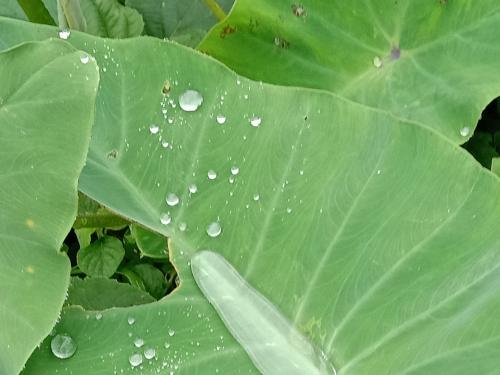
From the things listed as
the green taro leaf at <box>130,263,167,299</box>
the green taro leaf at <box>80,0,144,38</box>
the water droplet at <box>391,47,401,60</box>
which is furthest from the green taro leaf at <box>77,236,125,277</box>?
the water droplet at <box>391,47,401,60</box>

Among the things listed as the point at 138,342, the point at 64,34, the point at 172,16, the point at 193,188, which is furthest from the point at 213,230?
the point at 172,16

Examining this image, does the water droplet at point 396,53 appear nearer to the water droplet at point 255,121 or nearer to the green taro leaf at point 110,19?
the water droplet at point 255,121

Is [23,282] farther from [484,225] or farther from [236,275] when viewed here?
[484,225]

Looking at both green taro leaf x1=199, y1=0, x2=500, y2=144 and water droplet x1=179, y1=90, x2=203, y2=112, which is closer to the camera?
water droplet x1=179, y1=90, x2=203, y2=112

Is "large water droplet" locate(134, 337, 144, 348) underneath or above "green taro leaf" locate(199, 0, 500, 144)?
underneath

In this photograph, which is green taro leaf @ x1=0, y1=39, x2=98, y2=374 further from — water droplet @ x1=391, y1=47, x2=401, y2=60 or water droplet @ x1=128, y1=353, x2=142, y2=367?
water droplet @ x1=391, y1=47, x2=401, y2=60

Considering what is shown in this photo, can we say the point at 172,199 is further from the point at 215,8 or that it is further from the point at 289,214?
the point at 215,8
